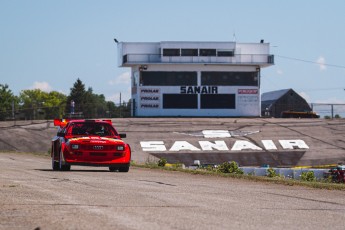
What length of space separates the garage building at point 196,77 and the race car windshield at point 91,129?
47026 millimetres

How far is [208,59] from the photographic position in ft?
233

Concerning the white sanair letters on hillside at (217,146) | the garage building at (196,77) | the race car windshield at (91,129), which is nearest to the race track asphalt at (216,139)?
the white sanair letters on hillside at (217,146)

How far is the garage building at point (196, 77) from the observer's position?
70125 mm

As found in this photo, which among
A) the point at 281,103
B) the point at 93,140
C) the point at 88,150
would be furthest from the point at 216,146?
the point at 281,103

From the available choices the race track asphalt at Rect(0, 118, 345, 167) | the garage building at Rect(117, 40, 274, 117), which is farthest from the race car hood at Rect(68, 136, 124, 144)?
the garage building at Rect(117, 40, 274, 117)

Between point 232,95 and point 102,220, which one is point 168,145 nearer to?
point 232,95

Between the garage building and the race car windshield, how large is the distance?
47.0 metres

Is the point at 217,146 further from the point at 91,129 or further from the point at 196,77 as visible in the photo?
the point at 91,129

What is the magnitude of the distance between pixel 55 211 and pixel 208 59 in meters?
62.1

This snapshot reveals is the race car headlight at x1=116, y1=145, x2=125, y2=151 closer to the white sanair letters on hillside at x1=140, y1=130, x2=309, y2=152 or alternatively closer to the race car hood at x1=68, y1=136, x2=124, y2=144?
the race car hood at x1=68, y1=136, x2=124, y2=144

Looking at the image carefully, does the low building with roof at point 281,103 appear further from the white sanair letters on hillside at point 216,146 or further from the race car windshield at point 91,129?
the race car windshield at point 91,129

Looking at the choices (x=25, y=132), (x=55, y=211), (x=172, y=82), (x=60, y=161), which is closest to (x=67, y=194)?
(x=55, y=211)

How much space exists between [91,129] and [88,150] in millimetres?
1125

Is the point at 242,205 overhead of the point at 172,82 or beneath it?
beneath
